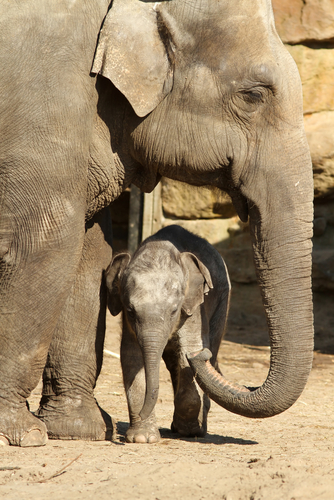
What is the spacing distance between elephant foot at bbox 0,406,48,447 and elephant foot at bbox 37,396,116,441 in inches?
16.5

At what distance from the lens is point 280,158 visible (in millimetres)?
3566

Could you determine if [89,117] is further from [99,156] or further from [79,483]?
[79,483]

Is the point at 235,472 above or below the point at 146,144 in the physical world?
below

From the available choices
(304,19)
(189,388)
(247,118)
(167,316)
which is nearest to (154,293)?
(167,316)

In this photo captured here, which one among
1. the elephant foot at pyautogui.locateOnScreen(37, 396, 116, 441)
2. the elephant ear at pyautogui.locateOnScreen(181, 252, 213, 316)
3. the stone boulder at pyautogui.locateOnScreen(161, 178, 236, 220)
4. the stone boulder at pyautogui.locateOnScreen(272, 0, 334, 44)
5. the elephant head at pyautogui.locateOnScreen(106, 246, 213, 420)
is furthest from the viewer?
the stone boulder at pyautogui.locateOnScreen(161, 178, 236, 220)

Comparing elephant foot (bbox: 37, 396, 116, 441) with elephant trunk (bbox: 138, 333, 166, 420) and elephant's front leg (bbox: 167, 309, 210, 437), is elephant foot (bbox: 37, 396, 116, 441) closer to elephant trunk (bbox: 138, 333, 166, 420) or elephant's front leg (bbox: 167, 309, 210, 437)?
elephant's front leg (bbox: 167, 309, 210, 437)

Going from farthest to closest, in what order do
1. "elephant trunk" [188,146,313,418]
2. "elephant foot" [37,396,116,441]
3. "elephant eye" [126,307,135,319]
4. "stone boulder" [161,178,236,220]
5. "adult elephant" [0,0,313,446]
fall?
"stone boulder" [161,178,236,220]
"elephant foot" [37,396,116,441]
"elephant eye" [126,307,135,319]
"elephant trunk" [188,146,313,418]
"adult elephant" [0,0,313,446]

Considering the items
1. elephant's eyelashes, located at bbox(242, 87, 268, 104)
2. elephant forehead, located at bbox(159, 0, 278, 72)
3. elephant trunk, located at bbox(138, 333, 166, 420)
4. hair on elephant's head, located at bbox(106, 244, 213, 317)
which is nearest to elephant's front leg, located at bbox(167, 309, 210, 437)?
hair on elephant's head, located at bbox(106, 244, 213, 317)

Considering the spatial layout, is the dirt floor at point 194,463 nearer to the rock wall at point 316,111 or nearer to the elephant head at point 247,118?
the elephant head at point 247,118

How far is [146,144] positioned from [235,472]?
5.21 ft

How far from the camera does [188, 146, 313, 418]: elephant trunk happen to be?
3.54m

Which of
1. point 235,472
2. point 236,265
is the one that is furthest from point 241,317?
point 235,472

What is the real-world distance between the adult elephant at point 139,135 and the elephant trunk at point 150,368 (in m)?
0.33

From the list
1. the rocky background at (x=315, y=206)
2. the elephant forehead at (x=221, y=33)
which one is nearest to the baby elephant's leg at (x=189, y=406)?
the elephant forehead at (x=221, y=33)
